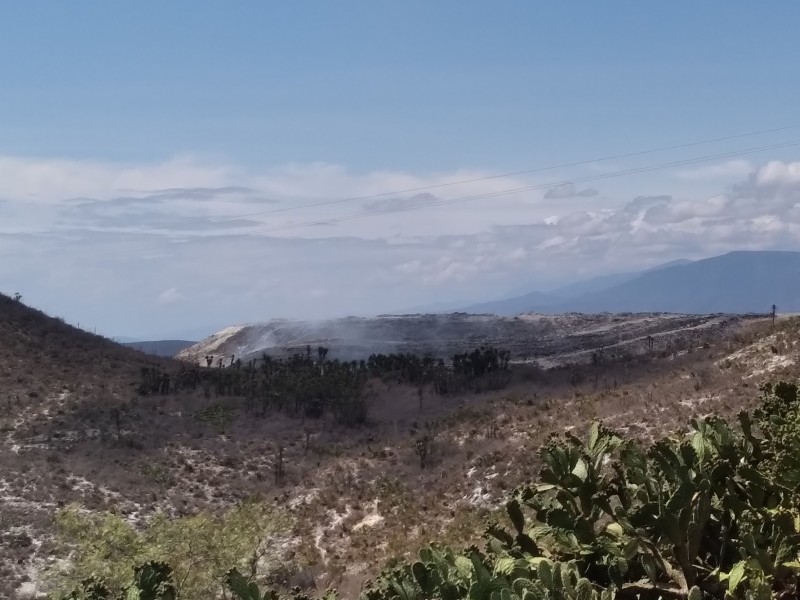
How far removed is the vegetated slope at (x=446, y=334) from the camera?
5525 cm

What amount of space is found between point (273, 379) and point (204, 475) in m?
12.4

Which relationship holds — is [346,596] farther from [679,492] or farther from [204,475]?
[204,475]

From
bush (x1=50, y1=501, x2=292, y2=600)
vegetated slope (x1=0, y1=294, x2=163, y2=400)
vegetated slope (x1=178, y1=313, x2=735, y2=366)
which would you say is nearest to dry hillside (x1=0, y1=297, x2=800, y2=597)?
vegetated slope (x1=0, y1=294, x2=163, y2=400)

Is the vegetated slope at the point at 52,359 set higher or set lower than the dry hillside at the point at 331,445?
higher

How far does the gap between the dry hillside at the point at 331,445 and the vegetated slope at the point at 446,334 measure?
15557mm

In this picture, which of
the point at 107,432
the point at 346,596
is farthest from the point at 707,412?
the point at 107,432

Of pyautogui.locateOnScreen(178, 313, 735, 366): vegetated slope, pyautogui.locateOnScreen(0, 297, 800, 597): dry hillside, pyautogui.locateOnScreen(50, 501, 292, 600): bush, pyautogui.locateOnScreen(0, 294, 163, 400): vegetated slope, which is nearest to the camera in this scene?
pyautogui.locateOnScreen(50, 501, 292, 600): bush

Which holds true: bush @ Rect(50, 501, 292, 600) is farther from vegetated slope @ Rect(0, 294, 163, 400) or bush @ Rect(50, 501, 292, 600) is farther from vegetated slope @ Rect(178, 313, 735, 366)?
vegetated slope @ Rect(178, 313, 735, 366)

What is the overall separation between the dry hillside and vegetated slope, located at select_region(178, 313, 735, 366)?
15.6 metres

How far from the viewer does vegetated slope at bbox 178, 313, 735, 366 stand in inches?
2175

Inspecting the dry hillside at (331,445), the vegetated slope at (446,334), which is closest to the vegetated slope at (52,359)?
the dry hillside at (331,445)

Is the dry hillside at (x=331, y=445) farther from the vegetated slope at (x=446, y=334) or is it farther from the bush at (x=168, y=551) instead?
the vegetated slope at (x=446, y=334)

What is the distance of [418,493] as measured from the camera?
904 inches

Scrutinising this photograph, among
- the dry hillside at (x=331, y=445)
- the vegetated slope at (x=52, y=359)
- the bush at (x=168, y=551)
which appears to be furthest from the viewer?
the vegetated slope at (x=52, y=359)
